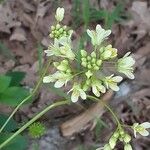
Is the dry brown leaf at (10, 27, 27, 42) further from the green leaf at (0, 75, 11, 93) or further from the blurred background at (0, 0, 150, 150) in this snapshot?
the green leaf at (0, 75, 11, 93)

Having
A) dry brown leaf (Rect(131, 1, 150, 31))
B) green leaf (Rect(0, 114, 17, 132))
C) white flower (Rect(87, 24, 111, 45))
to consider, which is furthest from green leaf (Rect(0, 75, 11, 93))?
dry brown leaf (Rect(131, 1, 150, 31))

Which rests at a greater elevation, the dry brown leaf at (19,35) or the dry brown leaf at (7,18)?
the dry brown leaf at (7,18)

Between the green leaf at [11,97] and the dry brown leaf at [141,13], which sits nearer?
the green leaf at [11,97]

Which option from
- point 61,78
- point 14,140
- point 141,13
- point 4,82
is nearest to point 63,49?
point 61,78

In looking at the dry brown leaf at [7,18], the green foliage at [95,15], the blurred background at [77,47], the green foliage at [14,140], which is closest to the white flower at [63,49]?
the green foliage at [14,140]

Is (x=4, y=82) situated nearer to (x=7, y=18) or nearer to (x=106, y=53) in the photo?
(x=106, y=53)

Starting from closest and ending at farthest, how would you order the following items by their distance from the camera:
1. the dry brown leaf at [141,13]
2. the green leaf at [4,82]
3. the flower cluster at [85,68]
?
1. the flower cluster at [85,68]
2. the green leaf at [4,82]
3. the dry brown leaf at [141,13]

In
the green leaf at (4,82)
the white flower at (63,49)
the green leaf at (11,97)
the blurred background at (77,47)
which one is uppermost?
the white flower at (63,49)

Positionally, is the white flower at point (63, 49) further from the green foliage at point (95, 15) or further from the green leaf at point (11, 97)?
the green foliage at point (95, 15)
